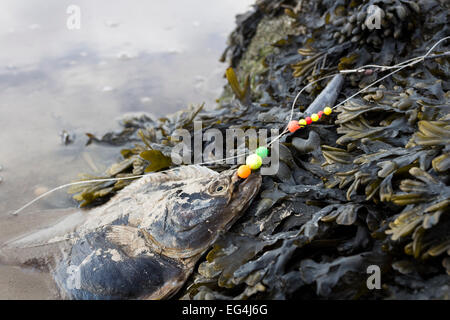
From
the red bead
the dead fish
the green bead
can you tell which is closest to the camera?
the dead fish

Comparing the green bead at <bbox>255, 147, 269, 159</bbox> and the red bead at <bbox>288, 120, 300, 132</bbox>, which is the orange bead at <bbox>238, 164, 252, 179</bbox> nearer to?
the green bead at <bbox>255, 147, 269, 159</bbox>

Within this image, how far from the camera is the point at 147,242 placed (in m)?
1.99

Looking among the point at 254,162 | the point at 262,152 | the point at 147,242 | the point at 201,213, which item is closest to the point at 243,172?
the point at 254,162

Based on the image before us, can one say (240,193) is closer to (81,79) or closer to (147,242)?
(147,242)

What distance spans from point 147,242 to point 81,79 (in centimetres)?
313

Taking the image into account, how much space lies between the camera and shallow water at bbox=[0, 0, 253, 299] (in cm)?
297

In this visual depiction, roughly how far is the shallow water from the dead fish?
16 centimetres

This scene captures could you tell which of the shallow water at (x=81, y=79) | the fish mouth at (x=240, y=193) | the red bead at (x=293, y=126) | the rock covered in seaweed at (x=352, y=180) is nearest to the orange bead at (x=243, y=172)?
the fish mouth at (x=240, y=193)

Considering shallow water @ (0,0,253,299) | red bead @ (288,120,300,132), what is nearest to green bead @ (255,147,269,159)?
red bead @ (288,120,300,132)

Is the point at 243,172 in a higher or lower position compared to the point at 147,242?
higher

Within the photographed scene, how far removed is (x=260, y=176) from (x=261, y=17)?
2.71m

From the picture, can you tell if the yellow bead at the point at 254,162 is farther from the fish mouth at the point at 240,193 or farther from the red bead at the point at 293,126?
the red bead at the point at 293,126

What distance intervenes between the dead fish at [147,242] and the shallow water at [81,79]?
16cm
